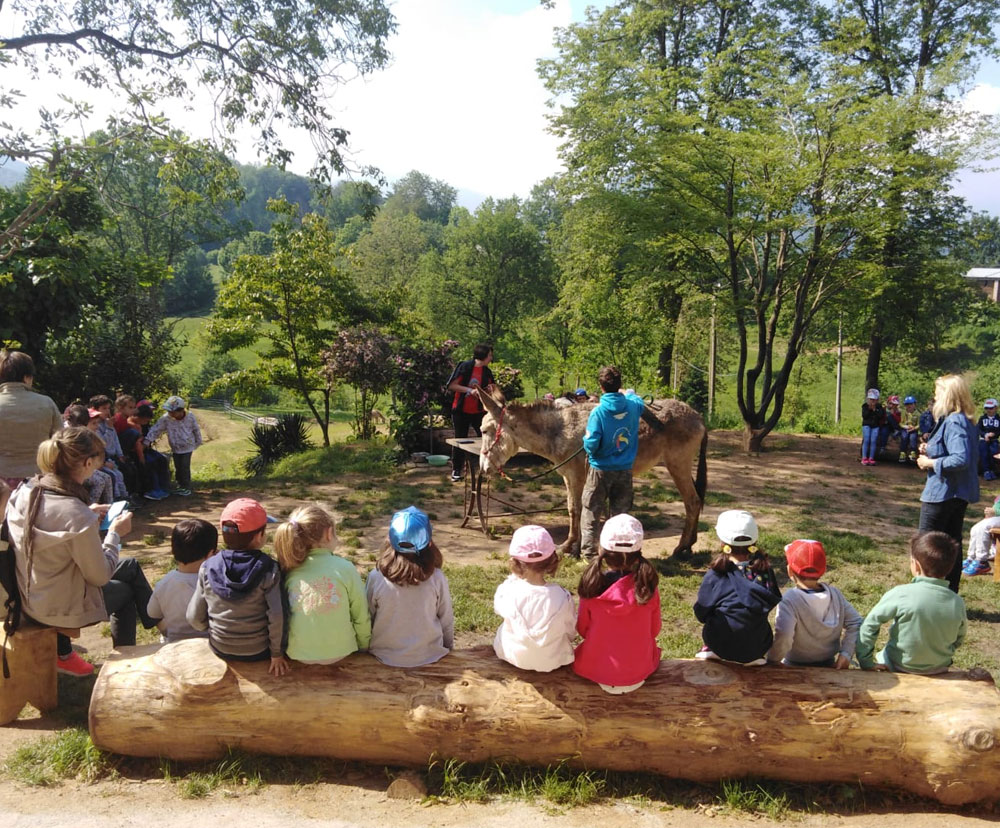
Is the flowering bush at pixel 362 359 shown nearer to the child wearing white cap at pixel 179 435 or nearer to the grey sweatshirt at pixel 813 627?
the child wearing white cap at pixel 179 435

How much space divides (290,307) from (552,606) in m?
14.6

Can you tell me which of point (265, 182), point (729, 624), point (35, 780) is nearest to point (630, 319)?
point (729, 624)

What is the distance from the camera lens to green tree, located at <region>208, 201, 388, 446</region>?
16.8 meters

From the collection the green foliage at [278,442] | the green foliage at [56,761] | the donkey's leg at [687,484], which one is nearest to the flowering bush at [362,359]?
the green foliage at [278,442]

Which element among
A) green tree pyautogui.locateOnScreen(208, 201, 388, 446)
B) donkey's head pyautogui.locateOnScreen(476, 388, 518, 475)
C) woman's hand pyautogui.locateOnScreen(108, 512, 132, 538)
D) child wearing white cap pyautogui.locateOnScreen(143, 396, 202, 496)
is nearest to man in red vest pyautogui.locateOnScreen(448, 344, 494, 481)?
donkey's head pyautogui.locateOnScreen(476, 388, 518, 475)

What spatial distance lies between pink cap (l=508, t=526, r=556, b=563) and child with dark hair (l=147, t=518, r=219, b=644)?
204 centimetres

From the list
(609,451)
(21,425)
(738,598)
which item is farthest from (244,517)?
(609,451)

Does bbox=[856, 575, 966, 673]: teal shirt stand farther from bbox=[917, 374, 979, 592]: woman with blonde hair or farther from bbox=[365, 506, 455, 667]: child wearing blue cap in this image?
bbox=[365, 506, 455, 667]: child wearing blue cap

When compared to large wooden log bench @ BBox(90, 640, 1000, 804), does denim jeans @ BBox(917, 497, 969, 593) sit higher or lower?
higher

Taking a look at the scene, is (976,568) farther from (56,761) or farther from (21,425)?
(21,425)

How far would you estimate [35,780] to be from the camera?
12.8 ft

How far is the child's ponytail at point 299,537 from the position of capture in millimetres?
4086

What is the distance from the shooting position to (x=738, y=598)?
4023mm

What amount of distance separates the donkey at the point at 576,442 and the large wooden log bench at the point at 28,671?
16.0 ft
